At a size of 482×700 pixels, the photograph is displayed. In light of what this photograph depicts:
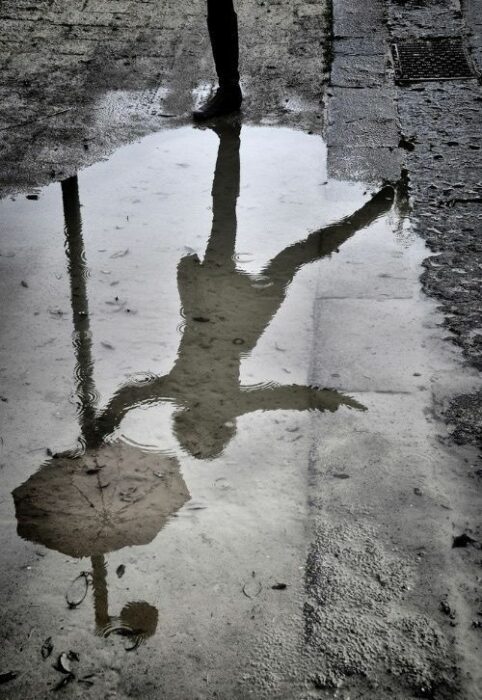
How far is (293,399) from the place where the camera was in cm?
296

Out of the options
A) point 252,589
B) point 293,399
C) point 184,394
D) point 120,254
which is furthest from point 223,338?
point 252,589

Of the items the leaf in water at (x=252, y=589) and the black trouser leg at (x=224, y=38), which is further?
the black trouser leg at (x=224, y=38)

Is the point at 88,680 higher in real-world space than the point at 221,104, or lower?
lower

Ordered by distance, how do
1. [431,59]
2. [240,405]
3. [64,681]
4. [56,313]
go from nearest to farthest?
1. [64,681]
2. [240,405]
3. [56,313]
4. [431,59]

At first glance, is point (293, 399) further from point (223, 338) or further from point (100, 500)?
point (100, 500)

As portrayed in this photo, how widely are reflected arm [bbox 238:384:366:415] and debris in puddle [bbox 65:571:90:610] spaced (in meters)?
0.93

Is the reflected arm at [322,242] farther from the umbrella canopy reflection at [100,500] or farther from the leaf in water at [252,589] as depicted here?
the leaf in water at [252,589]

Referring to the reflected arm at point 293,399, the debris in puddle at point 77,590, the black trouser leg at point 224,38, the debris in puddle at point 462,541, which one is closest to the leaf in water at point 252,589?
the debris in puddle at point 77,590

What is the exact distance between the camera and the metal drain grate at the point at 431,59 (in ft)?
19.1

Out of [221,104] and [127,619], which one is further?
[221,104]

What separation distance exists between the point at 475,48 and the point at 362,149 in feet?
6.97

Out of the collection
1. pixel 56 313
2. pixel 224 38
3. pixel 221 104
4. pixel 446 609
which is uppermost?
pixel 224 38

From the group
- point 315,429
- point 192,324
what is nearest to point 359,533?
point 315,429

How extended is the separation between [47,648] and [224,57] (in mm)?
4601
